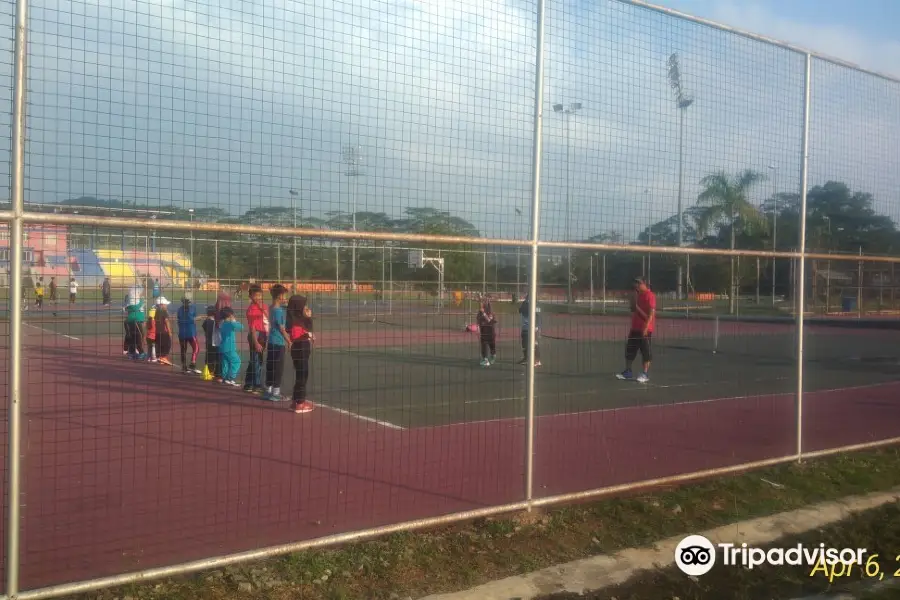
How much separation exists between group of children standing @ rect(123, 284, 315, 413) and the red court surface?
399mm

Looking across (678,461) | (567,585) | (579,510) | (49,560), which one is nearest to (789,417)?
(678,461)

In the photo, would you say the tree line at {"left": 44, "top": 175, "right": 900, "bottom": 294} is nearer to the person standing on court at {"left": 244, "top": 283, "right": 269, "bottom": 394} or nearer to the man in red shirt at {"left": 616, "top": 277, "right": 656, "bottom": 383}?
the man in red shirt at {"left": 616, "top": 277, "right": 656, "bottom": 383}

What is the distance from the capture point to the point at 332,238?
15.0 feet

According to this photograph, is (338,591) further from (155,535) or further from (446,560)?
(155,535)

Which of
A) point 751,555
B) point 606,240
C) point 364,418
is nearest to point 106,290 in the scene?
point 606,240

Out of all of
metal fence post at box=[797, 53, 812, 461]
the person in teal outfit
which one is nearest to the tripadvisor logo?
metal fence post at box=[797, 53, 812, 461]

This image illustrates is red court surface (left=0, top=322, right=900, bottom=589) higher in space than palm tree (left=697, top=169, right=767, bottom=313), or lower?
lower

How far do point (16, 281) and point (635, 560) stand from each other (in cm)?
408

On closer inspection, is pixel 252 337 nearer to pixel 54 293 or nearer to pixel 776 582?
pixel 54 293

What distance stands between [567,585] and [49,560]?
3.20m

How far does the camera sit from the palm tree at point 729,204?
6531 mm

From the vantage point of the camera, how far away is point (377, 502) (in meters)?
5.64

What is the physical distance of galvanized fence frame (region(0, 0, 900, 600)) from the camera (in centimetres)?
362

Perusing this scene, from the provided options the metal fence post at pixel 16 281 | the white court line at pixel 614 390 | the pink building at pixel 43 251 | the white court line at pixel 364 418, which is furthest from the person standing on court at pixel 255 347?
the metal fence post at pixel 16 281
